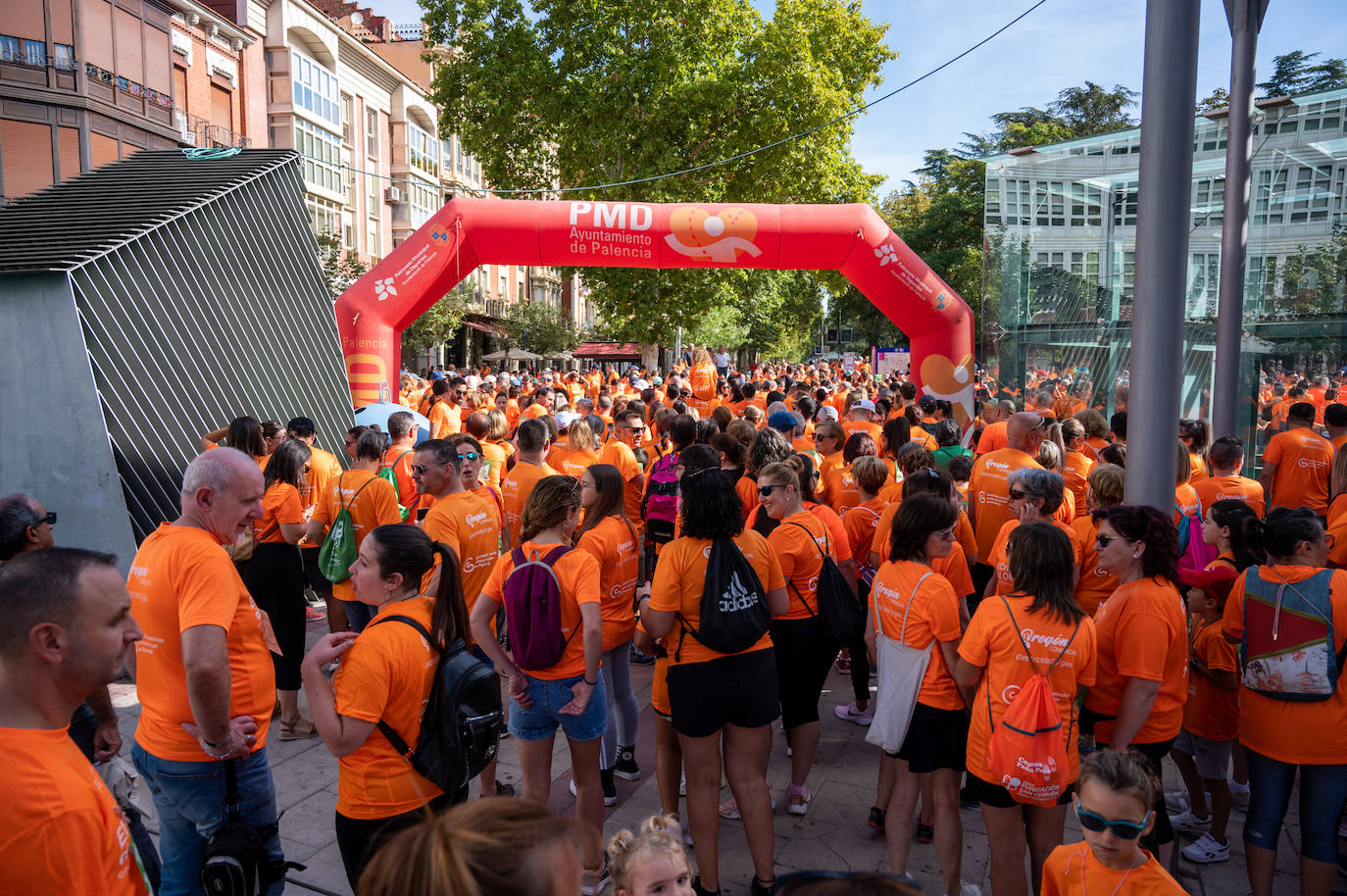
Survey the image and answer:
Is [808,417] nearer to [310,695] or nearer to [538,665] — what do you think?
[538,665]

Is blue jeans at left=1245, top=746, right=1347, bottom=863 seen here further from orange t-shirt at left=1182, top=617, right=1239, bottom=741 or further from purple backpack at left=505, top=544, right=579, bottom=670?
purple backpack at left=505, top=544, right=579, bottom=670

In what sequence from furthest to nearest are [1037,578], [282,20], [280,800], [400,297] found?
[282,20]
[400,297]
[280,800]
[1037,578]

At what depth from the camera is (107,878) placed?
1647 mm

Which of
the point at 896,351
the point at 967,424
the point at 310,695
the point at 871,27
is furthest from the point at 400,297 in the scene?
the point at 871,27

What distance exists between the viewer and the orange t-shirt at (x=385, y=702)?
2410 millimetres

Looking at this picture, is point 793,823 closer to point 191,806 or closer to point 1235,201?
point 191,806

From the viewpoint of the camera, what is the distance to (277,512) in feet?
15.8

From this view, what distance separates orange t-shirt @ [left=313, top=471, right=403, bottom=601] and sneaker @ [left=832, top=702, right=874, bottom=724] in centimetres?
303

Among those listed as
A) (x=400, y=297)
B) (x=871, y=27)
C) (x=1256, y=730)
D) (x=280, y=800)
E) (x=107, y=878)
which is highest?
→ (x=871, y=27)

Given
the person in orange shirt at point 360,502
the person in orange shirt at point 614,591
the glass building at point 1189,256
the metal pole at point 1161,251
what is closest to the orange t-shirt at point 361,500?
the person in orange shirt at point 360,502

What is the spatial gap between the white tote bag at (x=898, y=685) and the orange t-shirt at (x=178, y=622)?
91.5 inches

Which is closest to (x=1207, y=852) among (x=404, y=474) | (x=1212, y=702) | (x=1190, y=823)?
(x=1190, y=823)

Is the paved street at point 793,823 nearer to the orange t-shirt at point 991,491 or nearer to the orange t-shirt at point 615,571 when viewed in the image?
the orange t-shirt at point 615,571

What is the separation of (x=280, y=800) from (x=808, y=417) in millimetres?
6432
